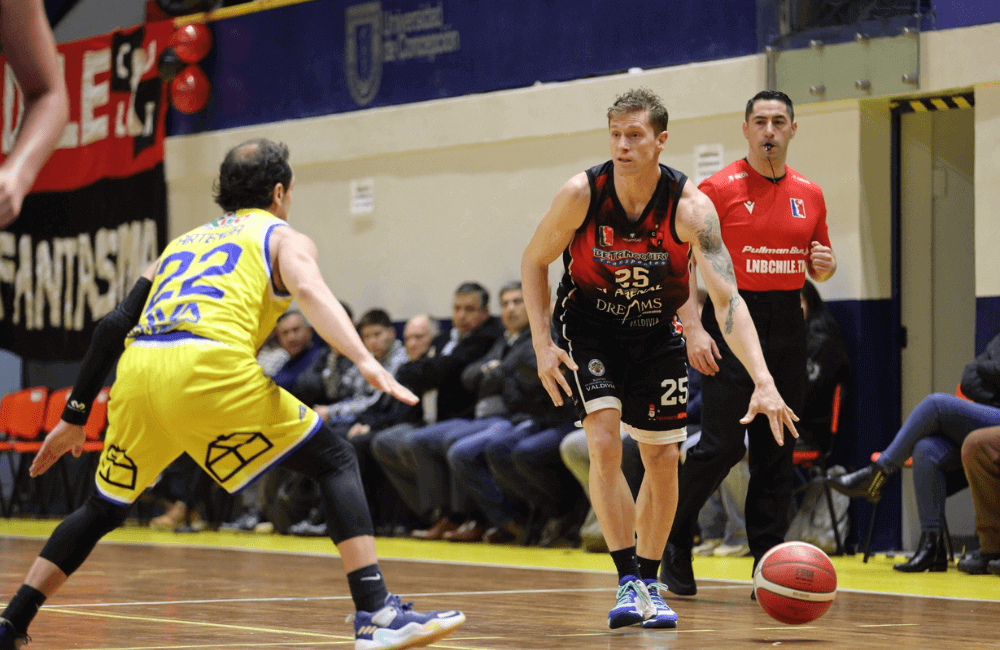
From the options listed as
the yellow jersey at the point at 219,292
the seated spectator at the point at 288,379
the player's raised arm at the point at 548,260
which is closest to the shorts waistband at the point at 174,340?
the yellow jersey at the point at 219,292

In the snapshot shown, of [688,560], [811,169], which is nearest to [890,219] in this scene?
[811,169]

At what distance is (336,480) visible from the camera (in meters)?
3.81

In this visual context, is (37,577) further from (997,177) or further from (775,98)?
(997,177)

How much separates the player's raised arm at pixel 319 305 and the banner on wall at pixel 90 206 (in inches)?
352

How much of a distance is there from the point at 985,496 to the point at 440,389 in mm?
4009

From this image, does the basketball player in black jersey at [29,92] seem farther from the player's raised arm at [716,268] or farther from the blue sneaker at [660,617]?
the blue sneaker at [660,617]

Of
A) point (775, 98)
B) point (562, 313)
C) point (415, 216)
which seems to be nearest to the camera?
point (562, 313)

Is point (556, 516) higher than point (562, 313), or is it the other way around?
point (562, 313)

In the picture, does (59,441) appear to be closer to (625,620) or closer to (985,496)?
(625,620)

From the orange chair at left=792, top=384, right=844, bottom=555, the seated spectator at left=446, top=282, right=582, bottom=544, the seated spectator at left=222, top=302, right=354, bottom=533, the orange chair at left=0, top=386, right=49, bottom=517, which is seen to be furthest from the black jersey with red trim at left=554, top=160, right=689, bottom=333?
the orange chair at left=0, top=386, right=49, bottom=517

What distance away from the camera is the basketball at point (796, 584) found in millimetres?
4551

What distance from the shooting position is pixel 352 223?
11680mm

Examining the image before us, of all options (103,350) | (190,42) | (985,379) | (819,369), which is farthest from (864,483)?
(190,42)

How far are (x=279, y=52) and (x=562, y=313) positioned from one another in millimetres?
7722
